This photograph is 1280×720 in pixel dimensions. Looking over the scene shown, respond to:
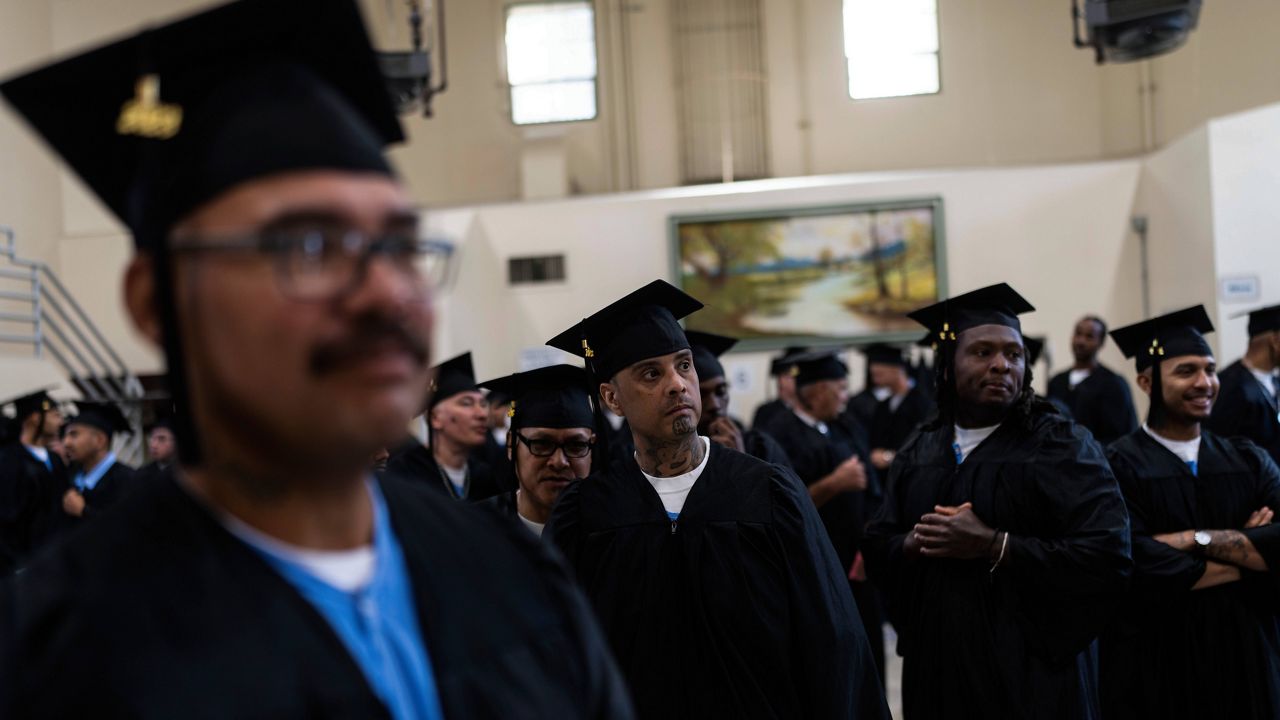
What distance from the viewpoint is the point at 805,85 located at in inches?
678

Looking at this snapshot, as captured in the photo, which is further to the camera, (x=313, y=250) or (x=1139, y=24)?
(x=1139, y=24)

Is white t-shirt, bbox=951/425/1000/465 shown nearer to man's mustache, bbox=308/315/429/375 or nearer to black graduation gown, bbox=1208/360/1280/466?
black graduation gown, bbox=1208/360/1280/466

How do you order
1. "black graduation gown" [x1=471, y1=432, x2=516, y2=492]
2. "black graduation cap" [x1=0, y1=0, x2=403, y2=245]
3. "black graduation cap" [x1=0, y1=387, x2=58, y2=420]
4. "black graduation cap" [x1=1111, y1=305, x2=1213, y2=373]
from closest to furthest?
"black graduation cap" [x1=0, y1=0, x2=403, y2=245], "black graduation cap" [x1=1111, y1=305, x2=1213, y2=373], "black graduation gown" [x1=471, y1=432, x2=516, y2=492], "black graduation cap" [x1=0, y1=387, x2=58, y2=420]

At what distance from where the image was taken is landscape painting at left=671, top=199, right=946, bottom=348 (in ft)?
51.8

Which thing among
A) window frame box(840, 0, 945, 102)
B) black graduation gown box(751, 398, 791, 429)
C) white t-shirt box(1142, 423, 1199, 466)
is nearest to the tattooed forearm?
white t-shirt box(1142, 423, 1199, 466)

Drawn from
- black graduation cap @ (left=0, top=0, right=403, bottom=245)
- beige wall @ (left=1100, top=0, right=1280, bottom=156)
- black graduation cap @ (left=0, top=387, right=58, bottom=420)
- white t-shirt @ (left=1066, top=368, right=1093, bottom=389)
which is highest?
beige wall @ (left=1100, top=0, right=1280, bottom=156)

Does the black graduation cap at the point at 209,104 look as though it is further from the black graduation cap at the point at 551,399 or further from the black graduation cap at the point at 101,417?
the black graduation cap at the point at 101,417

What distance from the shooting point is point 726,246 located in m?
16.0

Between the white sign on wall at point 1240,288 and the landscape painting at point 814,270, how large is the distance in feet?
11.5

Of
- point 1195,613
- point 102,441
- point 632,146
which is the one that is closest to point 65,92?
point 1195,613

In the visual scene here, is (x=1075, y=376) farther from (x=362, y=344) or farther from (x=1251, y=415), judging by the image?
(x=362, y=344)

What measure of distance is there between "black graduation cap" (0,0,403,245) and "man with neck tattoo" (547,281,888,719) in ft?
8.65

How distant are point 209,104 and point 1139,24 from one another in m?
8.74

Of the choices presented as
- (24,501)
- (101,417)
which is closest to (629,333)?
Answer: (101,417)
